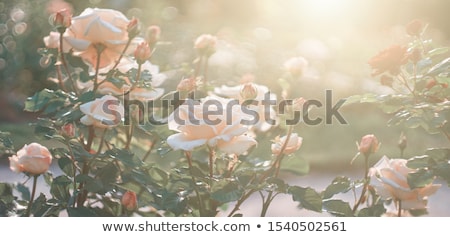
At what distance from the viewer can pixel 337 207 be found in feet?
3.13

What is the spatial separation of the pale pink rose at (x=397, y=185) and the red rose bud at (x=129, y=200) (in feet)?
1.22

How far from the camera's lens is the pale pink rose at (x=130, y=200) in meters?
0.98

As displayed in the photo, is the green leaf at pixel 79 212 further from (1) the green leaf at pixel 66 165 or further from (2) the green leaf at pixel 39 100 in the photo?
(2) the green leaf at pixel 39 100

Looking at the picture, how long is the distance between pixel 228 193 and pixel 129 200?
18cm

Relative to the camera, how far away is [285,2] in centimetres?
402

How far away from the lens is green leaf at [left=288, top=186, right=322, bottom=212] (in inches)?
35.4

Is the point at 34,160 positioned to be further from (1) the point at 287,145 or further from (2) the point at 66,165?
(1) the point at 287,145

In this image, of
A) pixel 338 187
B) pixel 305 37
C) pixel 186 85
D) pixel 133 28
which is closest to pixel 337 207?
pixel 338 187

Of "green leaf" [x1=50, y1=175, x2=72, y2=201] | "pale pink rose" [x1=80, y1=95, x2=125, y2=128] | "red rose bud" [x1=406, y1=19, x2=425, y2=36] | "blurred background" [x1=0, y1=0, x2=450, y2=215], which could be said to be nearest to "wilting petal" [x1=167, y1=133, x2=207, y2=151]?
"pale pink rose" [x1=80, y1=95, x2=125, y2=128]

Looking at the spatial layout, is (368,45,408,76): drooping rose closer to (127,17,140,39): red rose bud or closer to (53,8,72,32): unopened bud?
(127,17,140,39): red rose bud

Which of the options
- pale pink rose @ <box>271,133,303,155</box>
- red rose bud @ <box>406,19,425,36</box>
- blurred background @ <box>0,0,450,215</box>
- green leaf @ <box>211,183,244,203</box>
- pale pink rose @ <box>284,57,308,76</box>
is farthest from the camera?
blurred background @ <box>0,0,450,215</box>

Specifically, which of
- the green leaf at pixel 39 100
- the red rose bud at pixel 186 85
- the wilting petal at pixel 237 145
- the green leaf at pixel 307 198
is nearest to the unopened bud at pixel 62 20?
the green leaf at pixel 39 100

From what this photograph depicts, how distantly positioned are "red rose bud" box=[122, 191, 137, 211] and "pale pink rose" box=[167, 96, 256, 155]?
138 millimetres
